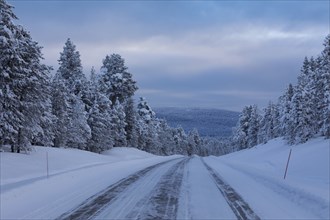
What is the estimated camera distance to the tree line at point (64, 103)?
26.2m

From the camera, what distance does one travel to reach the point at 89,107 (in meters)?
52.9

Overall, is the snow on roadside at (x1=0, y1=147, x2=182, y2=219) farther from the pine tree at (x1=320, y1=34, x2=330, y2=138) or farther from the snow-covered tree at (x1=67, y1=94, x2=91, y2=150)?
the pine tree at (x1=320, y1=34, x2=330, y2=138)

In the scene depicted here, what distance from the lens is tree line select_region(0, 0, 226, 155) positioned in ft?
85.9

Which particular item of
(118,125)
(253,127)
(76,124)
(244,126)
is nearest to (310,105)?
(118,125)

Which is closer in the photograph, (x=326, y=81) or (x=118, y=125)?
(x=326, y=81)

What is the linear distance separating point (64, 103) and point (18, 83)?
1653cm

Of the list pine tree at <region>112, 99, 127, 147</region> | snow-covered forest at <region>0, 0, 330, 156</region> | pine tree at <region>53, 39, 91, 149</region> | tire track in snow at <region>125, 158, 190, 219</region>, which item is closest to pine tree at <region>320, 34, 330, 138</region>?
snow-covered forest at <region>0, 0, 330, 156</region>

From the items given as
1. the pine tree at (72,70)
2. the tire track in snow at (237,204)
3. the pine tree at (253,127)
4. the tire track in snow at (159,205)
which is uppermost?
the pine tree at (72,70)

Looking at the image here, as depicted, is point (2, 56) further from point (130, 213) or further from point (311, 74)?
point (311, 74)

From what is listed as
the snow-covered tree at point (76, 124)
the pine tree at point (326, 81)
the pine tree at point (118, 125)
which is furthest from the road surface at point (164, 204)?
the pine tree at point (118, 125)

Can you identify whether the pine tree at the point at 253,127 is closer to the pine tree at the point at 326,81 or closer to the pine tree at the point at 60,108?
the pine tree at the point at 326,81

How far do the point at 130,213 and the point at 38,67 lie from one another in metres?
20.6

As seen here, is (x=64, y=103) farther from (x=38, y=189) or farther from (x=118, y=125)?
(x=38, y=189)

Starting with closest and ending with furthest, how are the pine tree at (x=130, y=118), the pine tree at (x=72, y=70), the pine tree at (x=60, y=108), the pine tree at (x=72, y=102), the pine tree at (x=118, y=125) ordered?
the pine tree at (x=60, y=108), the pine tree at (x=72, y=102), the pine tree at (x=72, y=70), the pine tree at (x=118, y=125), the pine tree at (x=130, y=118)
